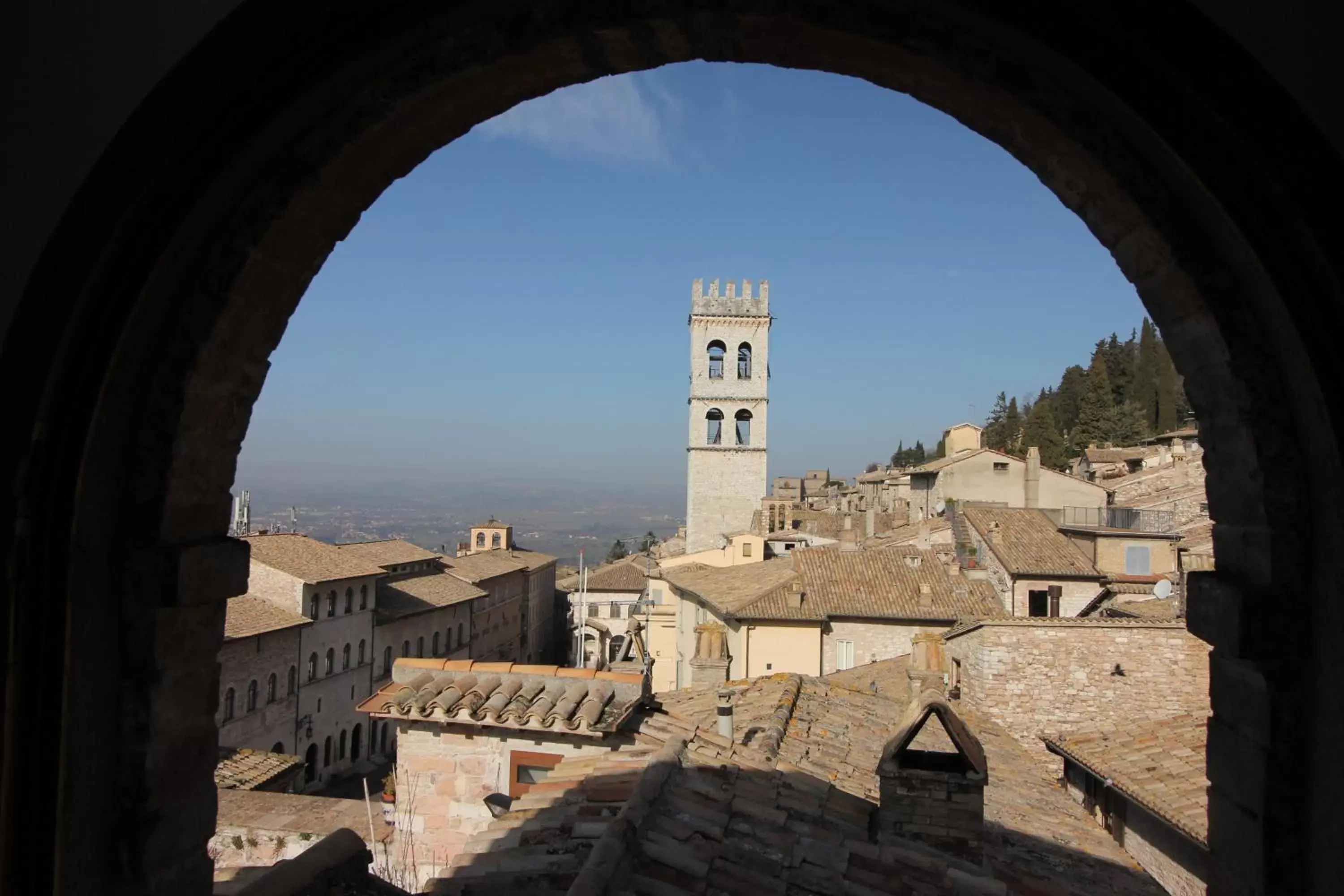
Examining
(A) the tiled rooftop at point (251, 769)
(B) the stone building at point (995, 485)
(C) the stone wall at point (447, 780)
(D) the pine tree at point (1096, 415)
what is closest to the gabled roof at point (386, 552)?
(A) the tiled rooftop at point (251, 769)

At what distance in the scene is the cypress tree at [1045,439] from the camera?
55562 millimetres

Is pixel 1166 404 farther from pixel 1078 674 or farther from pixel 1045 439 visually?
pixel 1078 674

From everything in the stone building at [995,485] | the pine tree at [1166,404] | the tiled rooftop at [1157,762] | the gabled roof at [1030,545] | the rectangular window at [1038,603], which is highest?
the pine tree at [1166,404]

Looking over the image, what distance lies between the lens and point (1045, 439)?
56.6 meters

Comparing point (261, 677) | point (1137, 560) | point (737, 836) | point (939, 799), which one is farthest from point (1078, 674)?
point (261, 677)

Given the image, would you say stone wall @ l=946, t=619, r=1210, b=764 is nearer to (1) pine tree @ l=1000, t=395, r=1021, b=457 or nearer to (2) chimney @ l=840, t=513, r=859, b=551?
(2) chimney @ l=840, t=513, r=859, b=551

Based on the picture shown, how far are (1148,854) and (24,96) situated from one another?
45.8ft

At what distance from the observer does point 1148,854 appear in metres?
12.1

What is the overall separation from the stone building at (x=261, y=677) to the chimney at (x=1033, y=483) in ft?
92.9

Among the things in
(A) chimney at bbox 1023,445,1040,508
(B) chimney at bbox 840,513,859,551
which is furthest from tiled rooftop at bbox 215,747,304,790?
(A) chimney at bbox 1023,445,1040,508

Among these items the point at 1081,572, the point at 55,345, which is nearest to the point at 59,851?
the point at 55,345

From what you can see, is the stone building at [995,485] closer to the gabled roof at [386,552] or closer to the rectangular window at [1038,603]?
the rectangular window at [1038,603]

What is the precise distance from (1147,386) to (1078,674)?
172 feet

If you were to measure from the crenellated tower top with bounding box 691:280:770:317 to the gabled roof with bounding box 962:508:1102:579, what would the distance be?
98.9 ft
